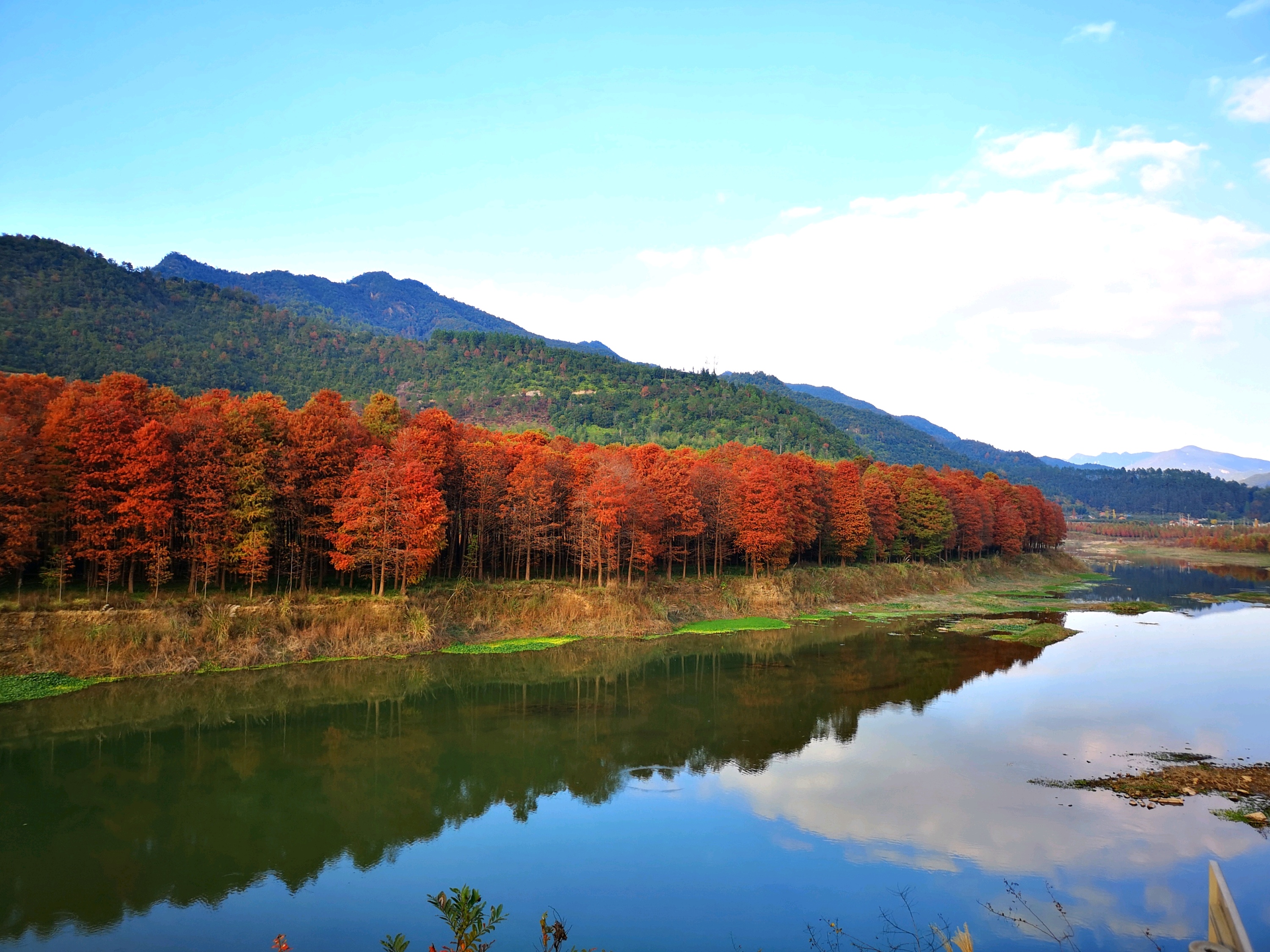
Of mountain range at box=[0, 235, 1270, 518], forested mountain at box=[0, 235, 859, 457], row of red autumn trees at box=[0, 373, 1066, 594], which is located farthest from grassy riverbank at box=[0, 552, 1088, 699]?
forested mountain at box=[0, 235, 859, 457]

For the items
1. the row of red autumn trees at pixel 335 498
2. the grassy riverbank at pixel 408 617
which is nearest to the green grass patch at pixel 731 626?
the grassy riverbank at pixel 408 617

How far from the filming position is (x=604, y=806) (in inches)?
847

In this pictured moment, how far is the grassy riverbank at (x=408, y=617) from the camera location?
30.1 metres

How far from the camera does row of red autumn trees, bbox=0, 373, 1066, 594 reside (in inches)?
1280

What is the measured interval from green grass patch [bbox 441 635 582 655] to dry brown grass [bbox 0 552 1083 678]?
20.9 inches

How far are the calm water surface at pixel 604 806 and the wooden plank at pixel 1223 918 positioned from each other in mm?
10999

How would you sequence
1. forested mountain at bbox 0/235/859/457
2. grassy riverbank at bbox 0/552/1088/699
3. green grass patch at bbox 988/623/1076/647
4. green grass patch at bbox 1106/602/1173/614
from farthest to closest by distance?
1. forested mountain at bbox 0/235/859/457
2. green grass patch at bbox 1106/602/1173/614
3. green grass patch at bbox 988/623/1076/647
4. grassy riverbank at bbox 0/552/1088/699

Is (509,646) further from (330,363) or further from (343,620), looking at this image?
(330,363)

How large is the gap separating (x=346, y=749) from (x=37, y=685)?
45.2ft

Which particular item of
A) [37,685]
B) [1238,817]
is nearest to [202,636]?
[37,685]

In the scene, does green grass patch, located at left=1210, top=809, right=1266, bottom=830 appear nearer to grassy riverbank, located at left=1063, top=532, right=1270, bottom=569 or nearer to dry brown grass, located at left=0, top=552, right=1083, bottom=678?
dry brown grass, located at left=0, top=552, right=1083, bottom=678

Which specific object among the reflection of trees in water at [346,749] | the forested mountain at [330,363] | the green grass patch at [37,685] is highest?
the forested mountain at [330,363]

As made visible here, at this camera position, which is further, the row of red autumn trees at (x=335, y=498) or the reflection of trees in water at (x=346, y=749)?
the row of red autumn trees at (x=335, y=498)

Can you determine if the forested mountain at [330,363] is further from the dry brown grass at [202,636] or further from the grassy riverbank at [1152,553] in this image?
the dry brown grass at [202,636]
